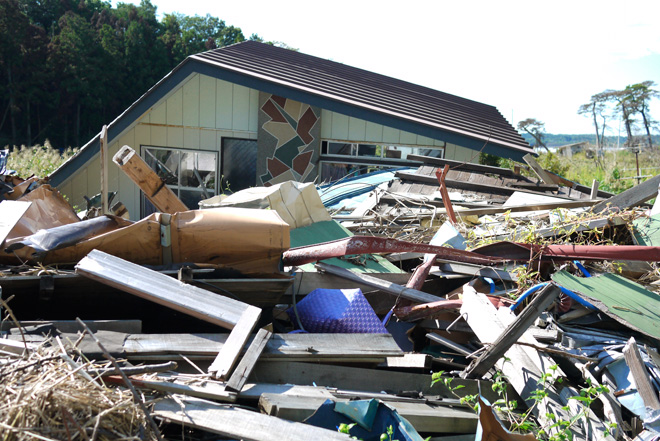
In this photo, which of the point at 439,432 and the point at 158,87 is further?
the point at 158,87

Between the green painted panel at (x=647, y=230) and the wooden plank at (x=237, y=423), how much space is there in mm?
3877

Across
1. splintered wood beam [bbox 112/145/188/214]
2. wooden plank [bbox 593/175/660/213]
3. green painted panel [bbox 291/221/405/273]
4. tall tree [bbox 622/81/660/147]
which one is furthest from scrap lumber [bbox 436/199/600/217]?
tall tree [bbox 622/81/660/147]

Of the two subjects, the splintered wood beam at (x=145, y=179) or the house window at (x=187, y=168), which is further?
the house window at (x=187, y=168)

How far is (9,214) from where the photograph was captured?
3.86 m

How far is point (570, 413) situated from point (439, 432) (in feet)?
2.52

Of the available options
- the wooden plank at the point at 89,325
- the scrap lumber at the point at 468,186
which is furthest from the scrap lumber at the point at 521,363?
the scrap lumber at the point at 468,186

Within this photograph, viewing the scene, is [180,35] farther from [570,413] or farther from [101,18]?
[570,413]

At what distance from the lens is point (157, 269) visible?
3.59 meters

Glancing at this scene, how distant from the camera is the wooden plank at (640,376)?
2.87 meters

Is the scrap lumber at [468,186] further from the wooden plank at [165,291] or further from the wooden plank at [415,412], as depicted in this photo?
the wooden plank at [165,291]

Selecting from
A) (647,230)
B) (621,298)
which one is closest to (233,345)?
(621,298)

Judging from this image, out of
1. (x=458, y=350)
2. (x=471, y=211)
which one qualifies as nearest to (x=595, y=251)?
(x=458, y=350)

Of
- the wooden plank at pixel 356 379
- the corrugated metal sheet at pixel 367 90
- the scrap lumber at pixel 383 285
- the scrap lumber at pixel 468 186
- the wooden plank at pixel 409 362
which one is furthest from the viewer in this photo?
the corrugated metal sheet at pixel 367 90

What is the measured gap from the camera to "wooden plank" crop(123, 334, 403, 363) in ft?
9.57
